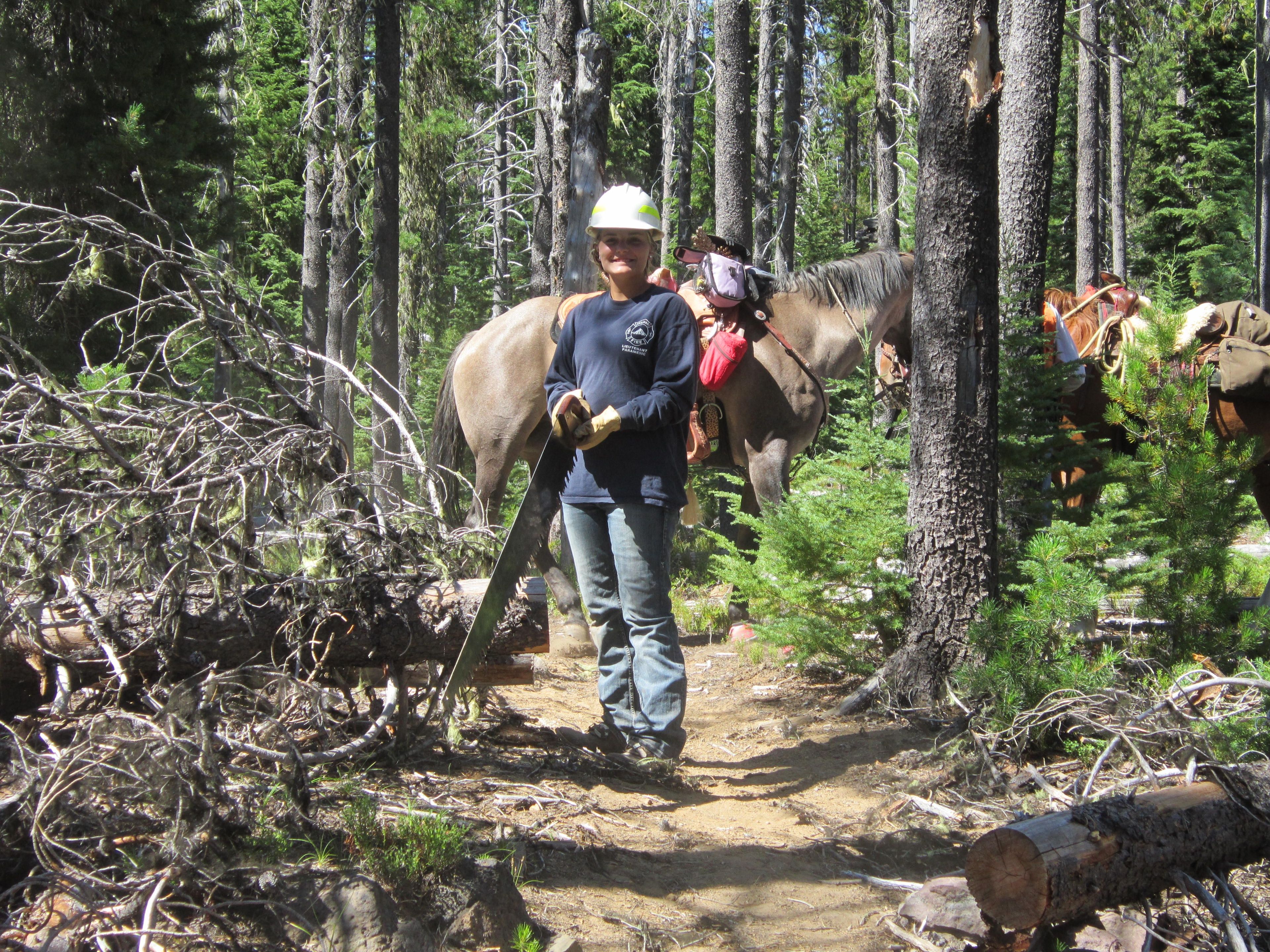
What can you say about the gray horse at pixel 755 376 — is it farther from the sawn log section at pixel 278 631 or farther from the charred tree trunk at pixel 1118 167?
the charred tree trunk at pixel 1118 167

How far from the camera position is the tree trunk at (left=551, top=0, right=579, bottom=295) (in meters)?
8.47

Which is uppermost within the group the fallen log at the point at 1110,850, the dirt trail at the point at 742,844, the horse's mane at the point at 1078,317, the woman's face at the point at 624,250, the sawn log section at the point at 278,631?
the woman's face at the point at 624,250

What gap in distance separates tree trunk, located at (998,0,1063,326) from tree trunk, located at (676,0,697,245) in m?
14.2

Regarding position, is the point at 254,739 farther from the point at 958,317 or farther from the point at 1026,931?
the point at 958,317

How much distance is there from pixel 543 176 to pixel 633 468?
31.2 ft

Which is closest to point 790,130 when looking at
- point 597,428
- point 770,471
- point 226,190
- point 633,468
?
point 226,190

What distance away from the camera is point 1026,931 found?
2492 mm

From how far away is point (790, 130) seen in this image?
57.7 feet

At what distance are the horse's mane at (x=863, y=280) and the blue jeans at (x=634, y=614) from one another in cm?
326

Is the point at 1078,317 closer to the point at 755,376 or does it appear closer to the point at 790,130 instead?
the point at 755,376

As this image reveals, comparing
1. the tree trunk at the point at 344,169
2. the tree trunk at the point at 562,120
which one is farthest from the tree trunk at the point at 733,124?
the tree trunk at the point at 344,169

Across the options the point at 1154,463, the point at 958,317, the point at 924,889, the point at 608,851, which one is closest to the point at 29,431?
the point at 608,851

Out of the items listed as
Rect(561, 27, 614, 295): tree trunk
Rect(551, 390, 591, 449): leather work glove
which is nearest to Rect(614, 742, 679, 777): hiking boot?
Rect(551, 390, 591, 449): leather work glove

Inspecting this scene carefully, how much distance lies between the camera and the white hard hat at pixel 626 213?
4.02 metres
